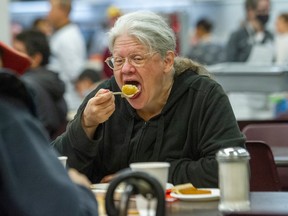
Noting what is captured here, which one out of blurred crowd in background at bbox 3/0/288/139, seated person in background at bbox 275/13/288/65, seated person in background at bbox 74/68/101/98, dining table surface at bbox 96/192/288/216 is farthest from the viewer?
seated person in background at bbox 275/13/288/65

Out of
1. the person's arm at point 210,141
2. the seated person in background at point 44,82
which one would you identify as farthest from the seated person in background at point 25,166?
the seated person in background at point 44,82

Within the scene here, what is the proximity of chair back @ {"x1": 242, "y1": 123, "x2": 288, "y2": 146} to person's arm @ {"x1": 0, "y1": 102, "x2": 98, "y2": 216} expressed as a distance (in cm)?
267

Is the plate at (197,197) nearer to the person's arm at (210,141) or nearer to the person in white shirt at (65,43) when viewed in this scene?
the person's arm at (210,141)

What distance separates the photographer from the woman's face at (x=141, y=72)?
3.07m

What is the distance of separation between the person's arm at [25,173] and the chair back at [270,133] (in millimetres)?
2672

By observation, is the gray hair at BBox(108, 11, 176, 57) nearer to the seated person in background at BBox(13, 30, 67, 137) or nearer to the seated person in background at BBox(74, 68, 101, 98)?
the seated person in background at BBox(13, 30, 67, 137)

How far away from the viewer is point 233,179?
→ 229 cm

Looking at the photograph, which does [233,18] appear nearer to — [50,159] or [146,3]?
[146,3]

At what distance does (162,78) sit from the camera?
3168 mm

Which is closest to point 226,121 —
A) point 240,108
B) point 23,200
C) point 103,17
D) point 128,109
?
point 128,109

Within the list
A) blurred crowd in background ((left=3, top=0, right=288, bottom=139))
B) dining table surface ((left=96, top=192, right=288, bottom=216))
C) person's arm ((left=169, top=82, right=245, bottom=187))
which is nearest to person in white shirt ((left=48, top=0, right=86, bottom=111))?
blurred crowd in background ((left=3, top=0, right=288, bottom=139))

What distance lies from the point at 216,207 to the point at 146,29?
899mm

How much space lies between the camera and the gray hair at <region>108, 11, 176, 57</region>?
304 centimetres

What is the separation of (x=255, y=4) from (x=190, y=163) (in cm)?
533
